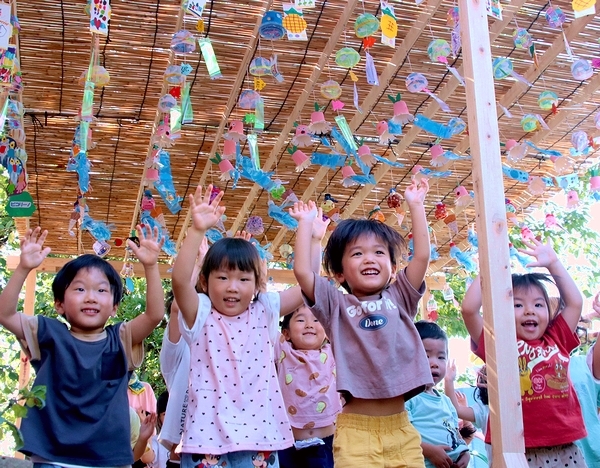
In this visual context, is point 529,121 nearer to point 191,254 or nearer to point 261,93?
point 261,93

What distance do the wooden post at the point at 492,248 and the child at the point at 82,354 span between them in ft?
3.73

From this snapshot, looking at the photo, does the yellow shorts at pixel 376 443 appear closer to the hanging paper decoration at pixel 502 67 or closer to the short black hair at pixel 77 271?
the short black hair at pixel 77 271

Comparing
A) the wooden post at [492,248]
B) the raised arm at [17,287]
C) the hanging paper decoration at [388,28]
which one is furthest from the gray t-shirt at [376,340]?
the hanging paper decoration at [388,28]

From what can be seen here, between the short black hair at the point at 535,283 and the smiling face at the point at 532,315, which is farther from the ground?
the short black hair at the point at 535,283

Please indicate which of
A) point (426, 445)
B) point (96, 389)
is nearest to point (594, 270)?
point (426, 445)

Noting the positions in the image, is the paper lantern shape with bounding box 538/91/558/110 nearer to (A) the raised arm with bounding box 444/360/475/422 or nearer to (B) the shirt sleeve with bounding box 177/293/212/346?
(A) the raised arm with bounding box 444/360/475/422

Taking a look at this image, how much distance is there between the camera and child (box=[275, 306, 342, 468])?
139 inches

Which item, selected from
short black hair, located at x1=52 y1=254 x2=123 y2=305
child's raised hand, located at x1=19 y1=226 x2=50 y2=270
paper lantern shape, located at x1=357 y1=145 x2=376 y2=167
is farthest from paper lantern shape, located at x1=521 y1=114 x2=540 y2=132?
→ child's raised hand, located at x1=19 y1=226 x2=50 y2=270

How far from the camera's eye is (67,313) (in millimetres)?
2787

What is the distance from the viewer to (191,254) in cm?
260

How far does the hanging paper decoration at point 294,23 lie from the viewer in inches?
167

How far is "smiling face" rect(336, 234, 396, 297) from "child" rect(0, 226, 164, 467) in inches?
26.9

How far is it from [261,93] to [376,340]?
3315mm

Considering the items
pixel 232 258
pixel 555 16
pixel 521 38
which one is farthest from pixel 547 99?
pixel 232 258
